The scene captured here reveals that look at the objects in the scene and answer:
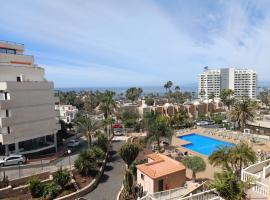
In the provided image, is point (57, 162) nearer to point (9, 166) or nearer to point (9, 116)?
point (9, 166)

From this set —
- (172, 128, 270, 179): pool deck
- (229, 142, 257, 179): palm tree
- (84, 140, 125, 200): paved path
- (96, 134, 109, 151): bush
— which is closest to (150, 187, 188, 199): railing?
(229, 142, 257, 179): palm tree

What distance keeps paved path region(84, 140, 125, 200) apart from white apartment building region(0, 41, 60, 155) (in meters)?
12.0

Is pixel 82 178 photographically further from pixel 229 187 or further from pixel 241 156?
pixel 241 156

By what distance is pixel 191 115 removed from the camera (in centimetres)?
6669

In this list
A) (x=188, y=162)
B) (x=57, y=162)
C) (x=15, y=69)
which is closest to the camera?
(x=188, y=162)

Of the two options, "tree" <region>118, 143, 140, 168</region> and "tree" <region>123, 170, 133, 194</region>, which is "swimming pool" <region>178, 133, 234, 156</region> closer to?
"tree" <region>118, 143, 140, 168</region>

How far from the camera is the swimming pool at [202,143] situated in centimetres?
3941

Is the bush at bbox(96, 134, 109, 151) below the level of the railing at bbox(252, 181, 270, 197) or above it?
below

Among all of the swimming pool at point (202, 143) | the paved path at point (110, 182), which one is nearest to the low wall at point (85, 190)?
the paved path at point (110, 182)

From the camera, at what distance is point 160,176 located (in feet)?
63.3

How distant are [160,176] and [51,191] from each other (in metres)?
9.80

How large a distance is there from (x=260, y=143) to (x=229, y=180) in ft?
101

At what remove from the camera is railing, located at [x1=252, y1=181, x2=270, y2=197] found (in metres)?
13.4

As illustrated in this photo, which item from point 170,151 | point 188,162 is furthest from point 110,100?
point 188,162
